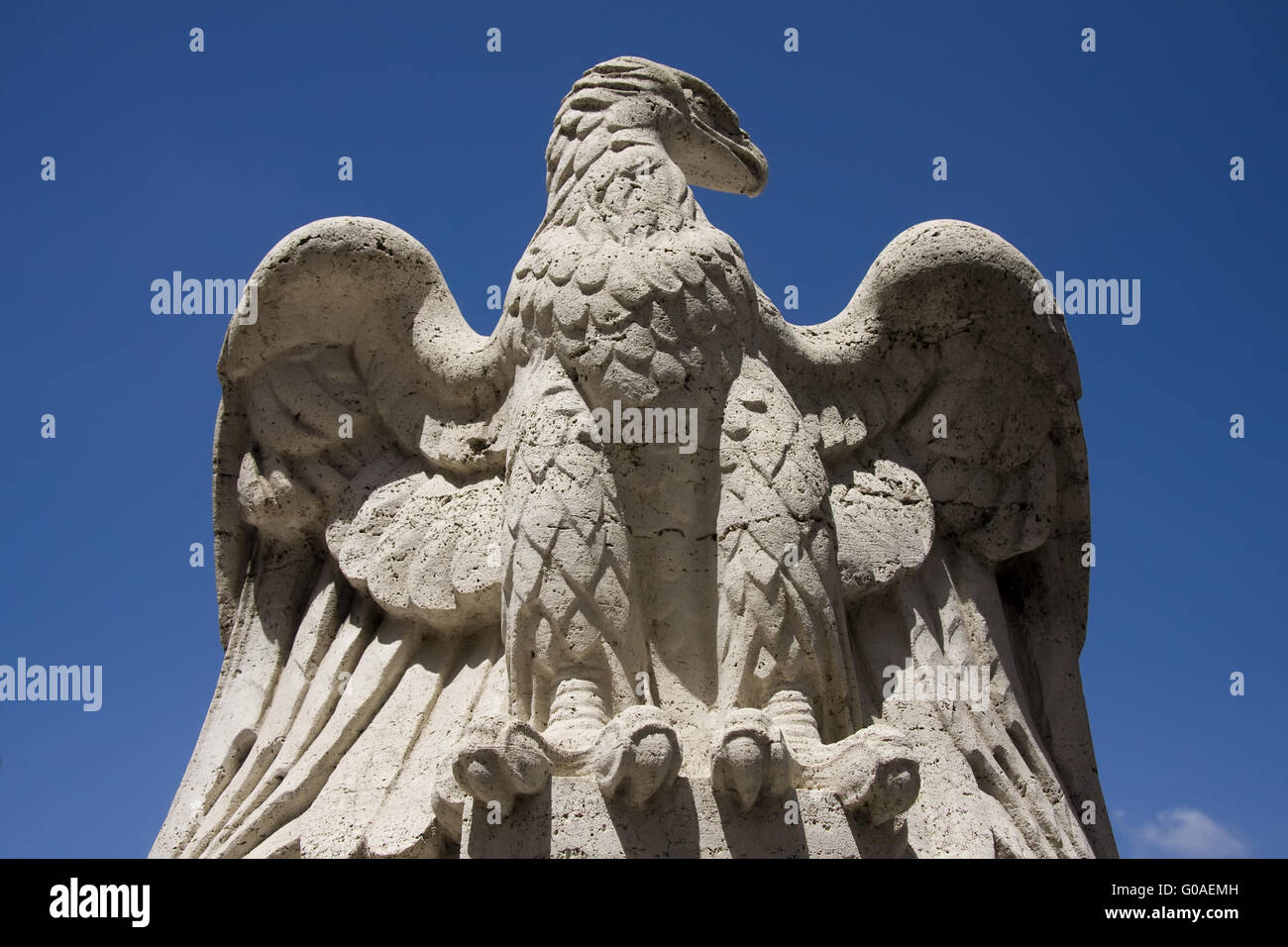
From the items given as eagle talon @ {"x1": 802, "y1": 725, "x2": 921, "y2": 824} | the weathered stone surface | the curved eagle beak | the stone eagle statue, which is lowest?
the weathered stone surface

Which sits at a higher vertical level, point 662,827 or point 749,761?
point 749,761

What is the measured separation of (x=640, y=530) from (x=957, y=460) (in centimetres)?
145

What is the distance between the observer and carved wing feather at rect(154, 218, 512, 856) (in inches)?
225

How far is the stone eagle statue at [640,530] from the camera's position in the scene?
5113 millimetres

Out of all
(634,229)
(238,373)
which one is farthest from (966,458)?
(238,373)

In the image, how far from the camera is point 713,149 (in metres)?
6.50

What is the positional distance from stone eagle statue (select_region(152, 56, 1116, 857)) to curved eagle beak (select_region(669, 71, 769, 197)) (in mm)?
17

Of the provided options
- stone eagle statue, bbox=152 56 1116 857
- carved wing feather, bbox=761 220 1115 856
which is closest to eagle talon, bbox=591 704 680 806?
stone eagle statue, bbox=152 56 1116 857

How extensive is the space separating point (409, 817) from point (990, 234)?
3.00 meters

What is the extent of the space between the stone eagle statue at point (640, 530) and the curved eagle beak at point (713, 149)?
2cm

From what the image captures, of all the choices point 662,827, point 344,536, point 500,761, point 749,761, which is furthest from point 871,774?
point 344,536

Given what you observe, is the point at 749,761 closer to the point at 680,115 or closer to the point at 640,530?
the point at 640,530

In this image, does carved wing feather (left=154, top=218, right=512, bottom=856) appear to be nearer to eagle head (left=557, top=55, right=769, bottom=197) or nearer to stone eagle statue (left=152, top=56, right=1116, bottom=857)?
stone eagle statue (left=152, top=56, right=1116, bottom=857)
